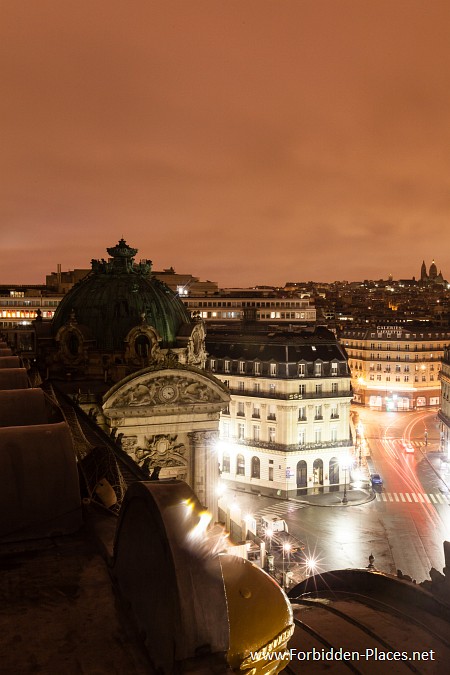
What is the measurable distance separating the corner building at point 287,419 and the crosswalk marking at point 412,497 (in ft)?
22.7

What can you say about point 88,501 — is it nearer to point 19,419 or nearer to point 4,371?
point 19,419

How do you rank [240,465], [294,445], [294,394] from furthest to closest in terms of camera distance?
[240,465] → [294,394] → [294,445]

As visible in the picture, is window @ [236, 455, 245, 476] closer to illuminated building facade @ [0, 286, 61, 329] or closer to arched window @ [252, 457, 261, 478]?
arched window @ [252, 457, 261, 478]

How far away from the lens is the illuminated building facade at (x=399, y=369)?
139 meters

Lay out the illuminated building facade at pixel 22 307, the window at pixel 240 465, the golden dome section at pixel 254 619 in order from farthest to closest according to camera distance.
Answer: the illuminated building facade at pixel 22 307, the window at pixel 240 465, the golden dome section at pixel 254 619

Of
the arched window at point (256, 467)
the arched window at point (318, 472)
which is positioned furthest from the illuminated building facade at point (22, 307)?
the arched window at point (318, 472)

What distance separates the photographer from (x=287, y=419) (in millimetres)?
78188

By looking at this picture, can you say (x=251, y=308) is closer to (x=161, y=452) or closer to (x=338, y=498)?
(x=338, y=498)

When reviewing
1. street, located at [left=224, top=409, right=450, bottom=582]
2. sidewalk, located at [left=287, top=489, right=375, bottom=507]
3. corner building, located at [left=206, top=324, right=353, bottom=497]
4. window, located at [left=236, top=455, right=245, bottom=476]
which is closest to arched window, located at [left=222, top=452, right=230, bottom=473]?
corner building, located at [left=206, top=324, right=353, bottom=497]

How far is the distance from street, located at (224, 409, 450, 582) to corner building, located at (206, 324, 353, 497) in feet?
16.7

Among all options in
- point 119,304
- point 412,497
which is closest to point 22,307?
point 119,304

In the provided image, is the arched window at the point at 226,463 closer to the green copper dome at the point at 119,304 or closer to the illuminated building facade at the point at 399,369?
the green copper dome at the point at 119,304

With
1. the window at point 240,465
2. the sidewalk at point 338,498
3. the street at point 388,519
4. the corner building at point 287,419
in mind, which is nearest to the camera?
the street at point 388,519

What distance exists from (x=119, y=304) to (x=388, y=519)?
35186mm
